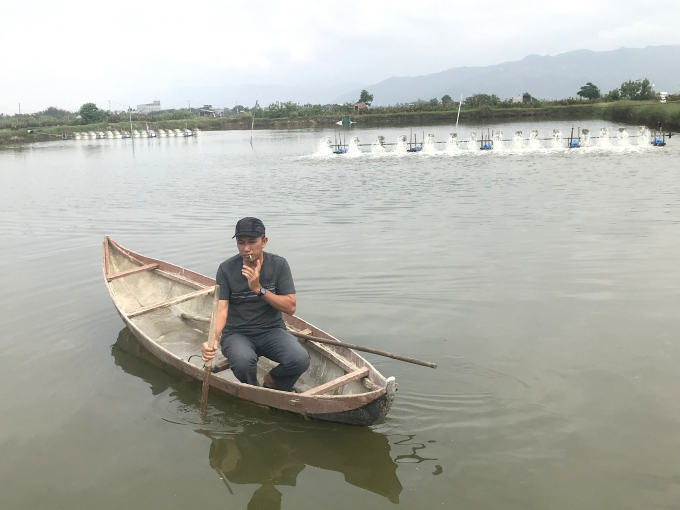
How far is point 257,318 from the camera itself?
5.18 m

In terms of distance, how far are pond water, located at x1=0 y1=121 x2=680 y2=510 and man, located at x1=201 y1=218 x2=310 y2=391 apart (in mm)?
543

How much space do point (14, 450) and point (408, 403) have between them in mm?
3810

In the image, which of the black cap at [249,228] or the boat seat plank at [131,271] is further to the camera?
the boat seat plank at [131,271]

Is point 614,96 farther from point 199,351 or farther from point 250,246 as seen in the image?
point 250,246

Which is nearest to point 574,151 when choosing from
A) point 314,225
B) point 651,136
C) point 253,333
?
point 651,136

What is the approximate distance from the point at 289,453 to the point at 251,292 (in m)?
1.55

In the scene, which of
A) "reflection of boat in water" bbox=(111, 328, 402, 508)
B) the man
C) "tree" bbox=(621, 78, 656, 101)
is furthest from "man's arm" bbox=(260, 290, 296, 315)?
"tree" bbox=(621, 78, 656, 101)

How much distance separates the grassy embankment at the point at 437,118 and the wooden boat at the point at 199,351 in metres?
39.8

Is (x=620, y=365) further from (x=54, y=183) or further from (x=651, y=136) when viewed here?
(x=651, y=136)

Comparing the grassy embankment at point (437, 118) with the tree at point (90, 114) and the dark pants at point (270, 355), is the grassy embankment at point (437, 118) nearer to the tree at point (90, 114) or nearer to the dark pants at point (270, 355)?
the tree at point (90, 114)

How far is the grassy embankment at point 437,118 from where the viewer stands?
141 feet

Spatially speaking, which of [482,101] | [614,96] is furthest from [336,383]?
[482,101]

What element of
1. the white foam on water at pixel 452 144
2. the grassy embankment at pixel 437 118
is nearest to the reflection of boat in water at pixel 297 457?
the white foam on water at pixel 452 144

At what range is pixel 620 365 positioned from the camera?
5.78 meters
